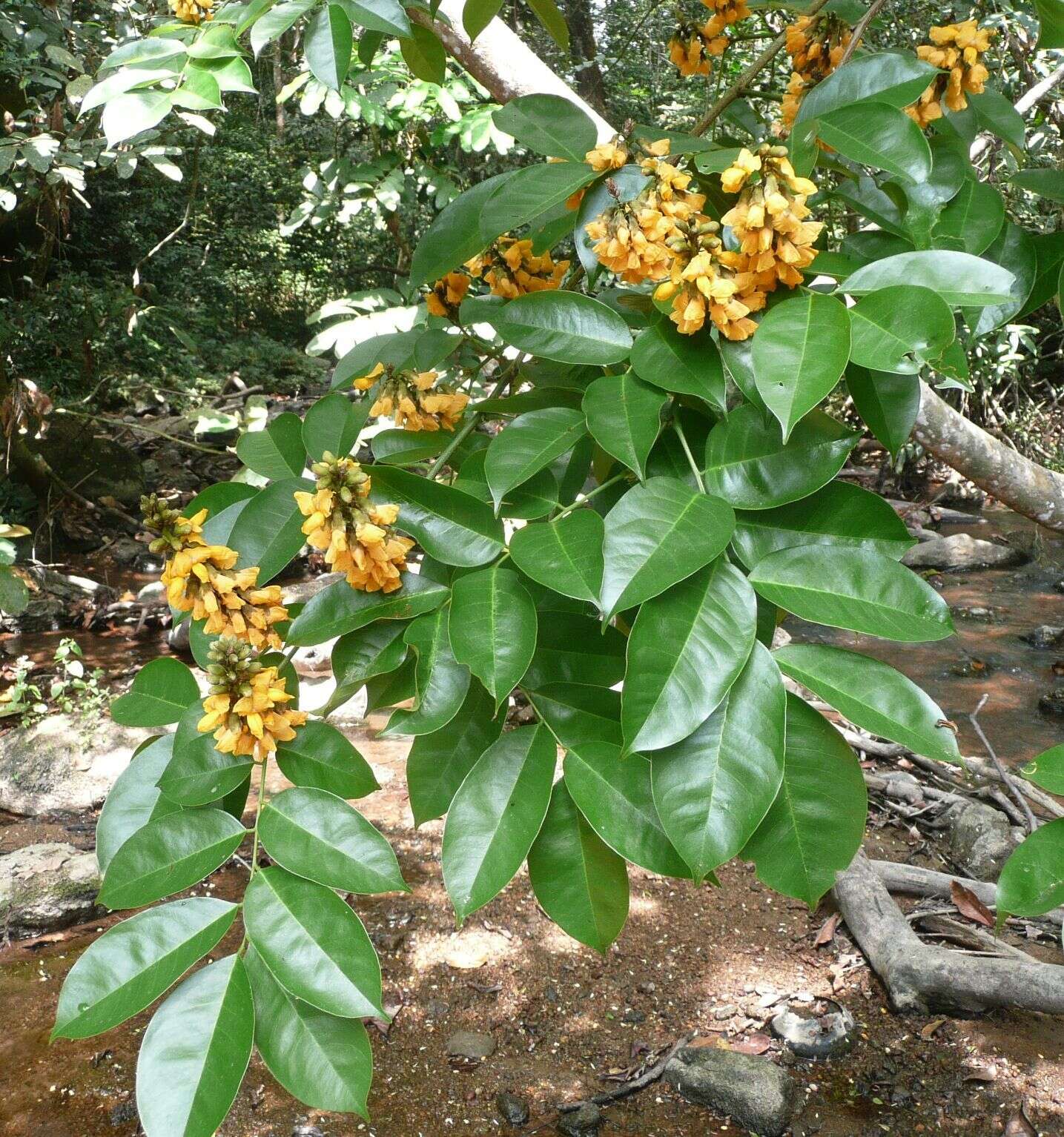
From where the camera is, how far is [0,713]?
158 inches

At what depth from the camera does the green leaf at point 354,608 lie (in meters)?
0.83

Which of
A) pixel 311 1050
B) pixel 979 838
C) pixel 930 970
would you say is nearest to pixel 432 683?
pixel 311 1050

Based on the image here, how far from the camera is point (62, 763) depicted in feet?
11.8

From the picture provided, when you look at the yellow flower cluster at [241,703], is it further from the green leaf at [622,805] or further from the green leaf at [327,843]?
the green leaf at [622,805]

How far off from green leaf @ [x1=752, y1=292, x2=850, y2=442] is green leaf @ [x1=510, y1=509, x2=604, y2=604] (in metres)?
0.17

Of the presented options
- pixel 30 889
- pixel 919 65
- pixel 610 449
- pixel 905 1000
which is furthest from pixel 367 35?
pixel 30 889

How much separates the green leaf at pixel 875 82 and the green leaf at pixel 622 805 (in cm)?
58

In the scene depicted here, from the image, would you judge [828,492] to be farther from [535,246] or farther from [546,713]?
[535,246]

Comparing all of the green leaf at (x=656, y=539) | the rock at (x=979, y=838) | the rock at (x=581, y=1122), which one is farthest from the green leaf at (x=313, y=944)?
the rock at (x=979, y=838)

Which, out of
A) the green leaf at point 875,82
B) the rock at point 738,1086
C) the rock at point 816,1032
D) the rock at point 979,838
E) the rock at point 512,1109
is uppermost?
the green leaf at point 875,82

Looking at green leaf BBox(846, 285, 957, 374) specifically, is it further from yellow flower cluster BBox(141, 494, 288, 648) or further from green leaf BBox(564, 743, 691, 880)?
yellow flower cluster BBox(141, 494, 288, 648)

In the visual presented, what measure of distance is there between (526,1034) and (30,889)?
4.79ft

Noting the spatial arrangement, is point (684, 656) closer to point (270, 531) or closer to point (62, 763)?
point (270, 531)

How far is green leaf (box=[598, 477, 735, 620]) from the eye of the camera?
69 centimetres
